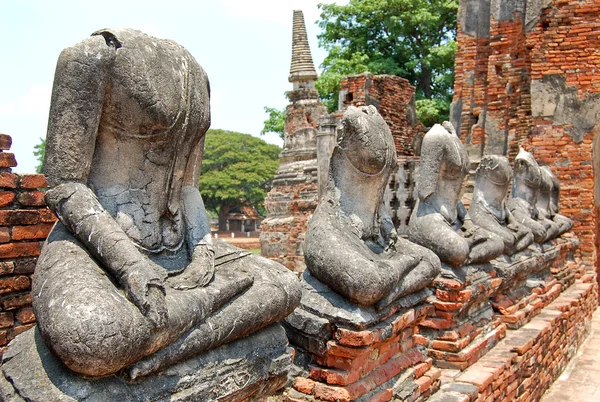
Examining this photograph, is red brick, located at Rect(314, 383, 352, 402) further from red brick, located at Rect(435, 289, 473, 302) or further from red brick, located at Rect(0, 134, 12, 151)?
red brick, located at Rect(0, 134, 12, 151)

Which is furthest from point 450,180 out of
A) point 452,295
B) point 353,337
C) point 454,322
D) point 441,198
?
point 353,337

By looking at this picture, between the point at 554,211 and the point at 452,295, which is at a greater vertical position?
the point at 452,295

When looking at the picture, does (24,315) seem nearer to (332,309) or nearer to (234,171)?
(332,309)

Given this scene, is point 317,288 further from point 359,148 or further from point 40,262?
point 40,262

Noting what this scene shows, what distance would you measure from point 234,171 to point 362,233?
30.8 metres

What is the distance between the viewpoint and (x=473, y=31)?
15.1 m

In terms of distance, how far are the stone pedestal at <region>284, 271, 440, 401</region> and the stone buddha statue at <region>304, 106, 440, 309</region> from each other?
94mm

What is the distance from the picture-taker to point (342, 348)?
3.15 m

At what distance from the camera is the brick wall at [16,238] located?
11.9 ft

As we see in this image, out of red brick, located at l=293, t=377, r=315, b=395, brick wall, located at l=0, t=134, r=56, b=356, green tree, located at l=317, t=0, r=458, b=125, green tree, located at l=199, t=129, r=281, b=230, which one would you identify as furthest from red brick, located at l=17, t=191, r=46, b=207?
green tree, located at l=199, t=129, r=281, b=230

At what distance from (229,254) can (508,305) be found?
3642mm

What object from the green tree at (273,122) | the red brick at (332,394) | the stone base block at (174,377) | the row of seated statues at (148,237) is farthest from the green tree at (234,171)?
the stone base block at (174,377)

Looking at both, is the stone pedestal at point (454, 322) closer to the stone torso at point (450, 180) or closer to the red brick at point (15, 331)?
the stone torso at point (450, 180)

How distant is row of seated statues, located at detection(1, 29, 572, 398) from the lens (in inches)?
83.5
